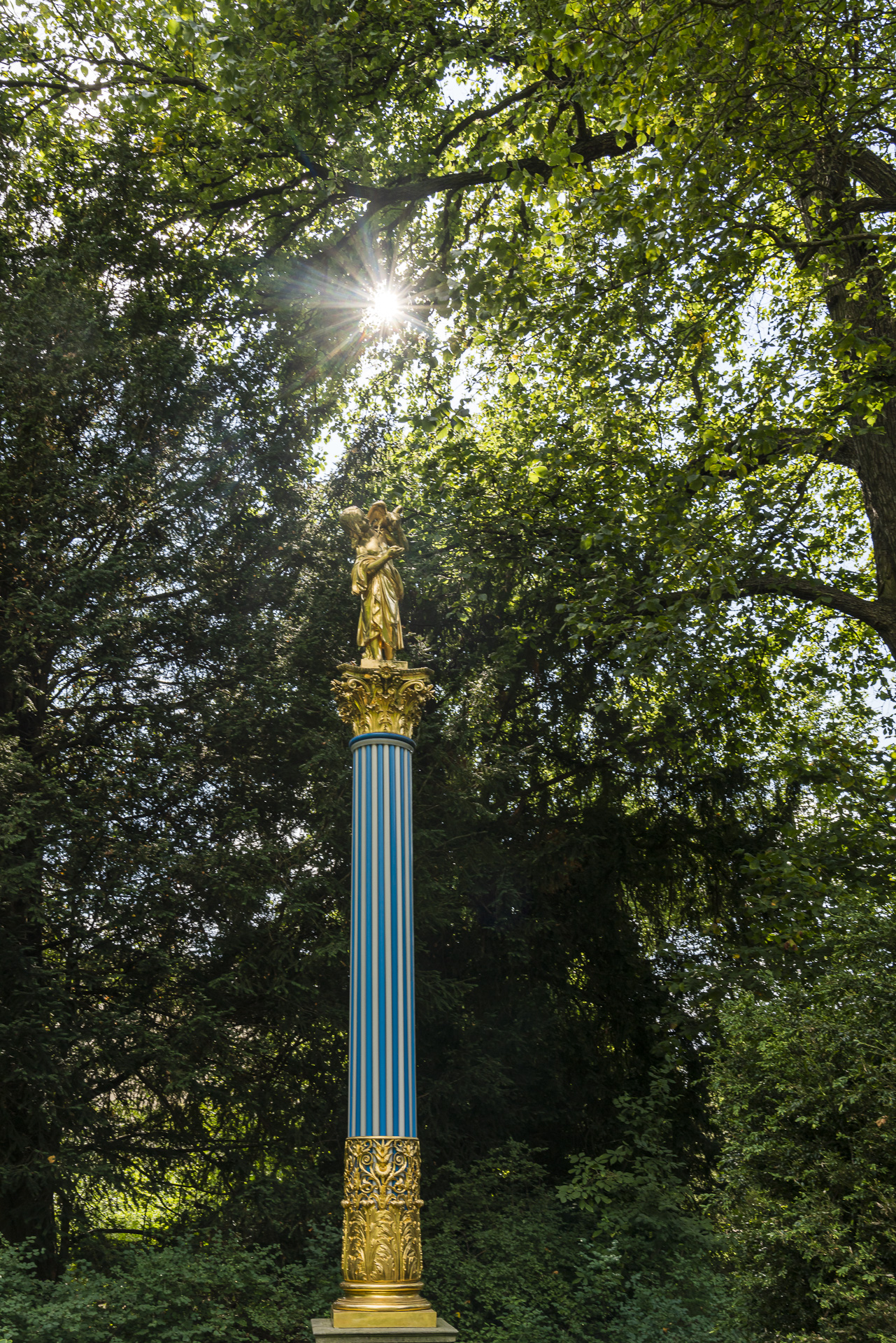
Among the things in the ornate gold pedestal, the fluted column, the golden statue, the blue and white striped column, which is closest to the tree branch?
the golden statue

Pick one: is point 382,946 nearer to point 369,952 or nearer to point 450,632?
point 369,952

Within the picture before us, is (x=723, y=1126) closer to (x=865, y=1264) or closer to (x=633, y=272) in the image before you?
(x=865, y=1264)

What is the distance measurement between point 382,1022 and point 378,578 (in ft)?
10.8

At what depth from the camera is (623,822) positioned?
1279 centimetres

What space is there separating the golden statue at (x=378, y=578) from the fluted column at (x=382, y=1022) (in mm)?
336

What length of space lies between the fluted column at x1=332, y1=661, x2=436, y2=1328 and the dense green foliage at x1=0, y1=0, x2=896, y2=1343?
208 cm

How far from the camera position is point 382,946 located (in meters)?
6.34

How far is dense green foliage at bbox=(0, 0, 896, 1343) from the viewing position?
8617mm

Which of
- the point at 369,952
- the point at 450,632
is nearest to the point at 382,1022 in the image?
the point at 369,952

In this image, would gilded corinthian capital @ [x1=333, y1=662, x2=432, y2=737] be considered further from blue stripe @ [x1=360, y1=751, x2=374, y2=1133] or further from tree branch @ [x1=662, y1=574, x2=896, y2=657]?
tree branch @ [x1=662, y1=574, x2=896, y2=657]

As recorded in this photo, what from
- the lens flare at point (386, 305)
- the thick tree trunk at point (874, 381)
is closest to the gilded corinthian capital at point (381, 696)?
the thick tree trunk at point (874, 381)

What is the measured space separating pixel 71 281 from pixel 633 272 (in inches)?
234

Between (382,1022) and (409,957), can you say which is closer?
(382,1022)

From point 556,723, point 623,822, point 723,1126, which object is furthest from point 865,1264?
point 556,723
